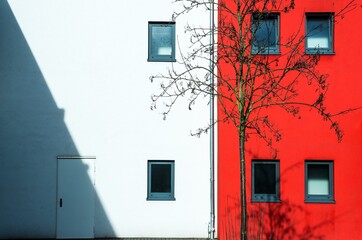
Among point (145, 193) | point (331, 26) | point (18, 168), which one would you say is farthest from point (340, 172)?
point (18, 168)

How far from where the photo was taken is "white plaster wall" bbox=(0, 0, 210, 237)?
11727mm

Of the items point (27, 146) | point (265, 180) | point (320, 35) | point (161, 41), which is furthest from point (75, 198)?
point (320, 35)

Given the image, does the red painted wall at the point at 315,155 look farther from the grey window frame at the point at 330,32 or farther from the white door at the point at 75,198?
the white door at the point at 75,198

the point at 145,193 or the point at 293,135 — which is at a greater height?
the point at 293,135

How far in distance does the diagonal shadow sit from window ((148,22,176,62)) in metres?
2.84

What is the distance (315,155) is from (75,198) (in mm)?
6131

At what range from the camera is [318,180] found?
Result: 11297mm

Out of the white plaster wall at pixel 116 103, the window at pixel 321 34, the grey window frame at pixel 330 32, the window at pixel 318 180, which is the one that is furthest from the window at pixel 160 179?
the window at pixel 321 34

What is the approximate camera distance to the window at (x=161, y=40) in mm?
11930

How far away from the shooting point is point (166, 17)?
1191 centimetres

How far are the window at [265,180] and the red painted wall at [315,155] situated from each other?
0.15 meters

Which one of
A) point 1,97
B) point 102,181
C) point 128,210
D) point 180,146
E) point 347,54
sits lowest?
point 128,210

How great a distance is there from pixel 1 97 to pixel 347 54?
28.9 feet

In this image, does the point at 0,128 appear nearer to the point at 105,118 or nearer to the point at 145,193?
the point at 105,118
